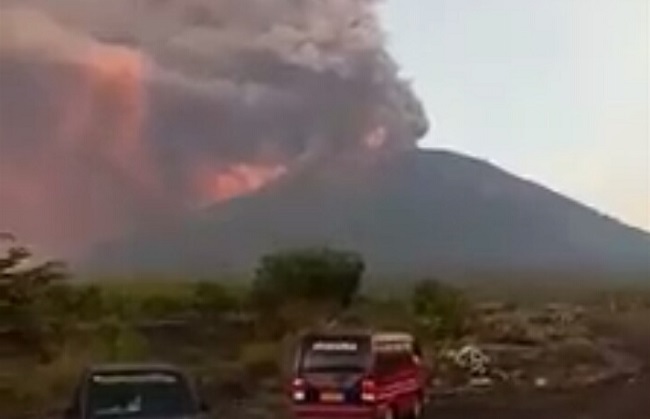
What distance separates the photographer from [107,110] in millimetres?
21938

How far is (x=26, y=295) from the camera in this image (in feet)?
67.6

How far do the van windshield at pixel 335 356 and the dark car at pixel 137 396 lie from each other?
374cm

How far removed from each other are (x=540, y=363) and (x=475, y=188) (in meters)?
2.77

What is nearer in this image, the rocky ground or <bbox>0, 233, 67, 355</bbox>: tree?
the rocky ground

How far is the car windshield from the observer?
1244 centimetres

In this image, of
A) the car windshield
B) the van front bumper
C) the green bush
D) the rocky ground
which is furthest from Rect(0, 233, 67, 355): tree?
the car windshield

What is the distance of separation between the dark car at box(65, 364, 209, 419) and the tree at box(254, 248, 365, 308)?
9.23 metres

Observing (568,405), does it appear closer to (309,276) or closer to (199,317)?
(309,276)

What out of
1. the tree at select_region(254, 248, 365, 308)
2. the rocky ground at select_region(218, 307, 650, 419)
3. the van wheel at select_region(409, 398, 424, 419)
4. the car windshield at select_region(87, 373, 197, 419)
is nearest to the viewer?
the car windshield at select_region(87, 373, 197, 419)

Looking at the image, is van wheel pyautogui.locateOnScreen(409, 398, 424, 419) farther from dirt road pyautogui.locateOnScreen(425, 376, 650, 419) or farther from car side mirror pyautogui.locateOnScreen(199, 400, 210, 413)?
car side mirror pyautogui.locateOnScreen(199, 400, 210, 413)

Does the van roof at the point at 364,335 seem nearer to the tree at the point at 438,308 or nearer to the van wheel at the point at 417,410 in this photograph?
the van wheel at the point at 417,410

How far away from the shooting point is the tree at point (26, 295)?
66.6 feet

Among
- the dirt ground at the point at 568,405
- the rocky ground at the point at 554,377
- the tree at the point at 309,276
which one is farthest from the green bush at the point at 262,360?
the dirt ground at the point at 568,405

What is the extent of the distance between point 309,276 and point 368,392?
6.08 m
